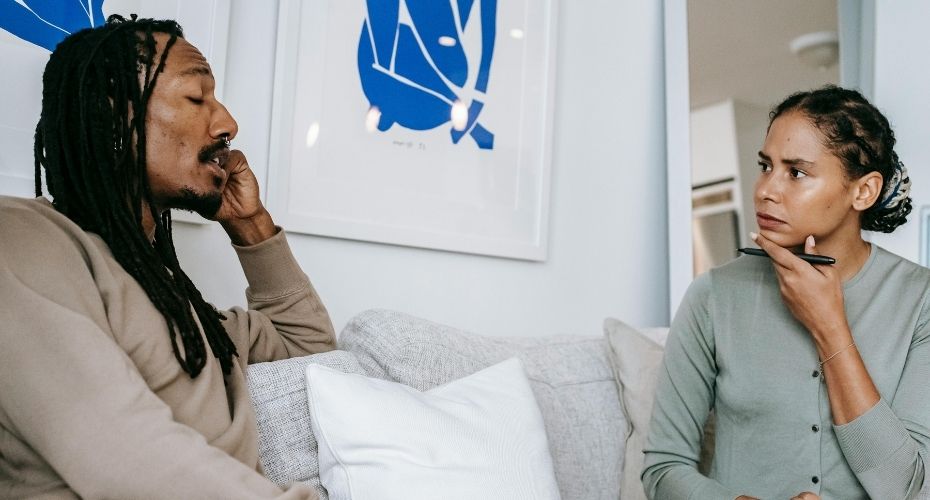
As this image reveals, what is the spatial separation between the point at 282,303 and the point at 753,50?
5.80 ft

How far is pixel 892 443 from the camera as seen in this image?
53.3 inches

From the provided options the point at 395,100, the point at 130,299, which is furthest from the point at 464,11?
the point at 130,299

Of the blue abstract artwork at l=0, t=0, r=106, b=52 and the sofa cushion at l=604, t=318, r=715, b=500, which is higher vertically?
the blue abstract artwork at l=0, t=0, r=106, b=52

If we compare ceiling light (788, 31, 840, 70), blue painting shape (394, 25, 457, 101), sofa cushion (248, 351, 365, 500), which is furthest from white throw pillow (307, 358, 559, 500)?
ceiling light (788, 31, 840, 70)

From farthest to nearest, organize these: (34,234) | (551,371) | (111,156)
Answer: (551,371) → (111,156) → (34,234)

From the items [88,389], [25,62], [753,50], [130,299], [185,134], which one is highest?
[753,50]

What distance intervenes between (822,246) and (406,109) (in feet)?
3.39

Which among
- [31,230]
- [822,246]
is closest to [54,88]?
[31,230]

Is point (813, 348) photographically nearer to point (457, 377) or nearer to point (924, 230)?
point (457, 377)

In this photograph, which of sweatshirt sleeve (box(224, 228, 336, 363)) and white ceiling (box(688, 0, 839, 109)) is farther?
white ceiling (box(688, 0, 839, 109))

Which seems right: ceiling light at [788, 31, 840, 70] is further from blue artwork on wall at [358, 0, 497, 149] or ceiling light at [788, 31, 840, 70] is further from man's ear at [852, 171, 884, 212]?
man's ear at [852, 171, 884, 212]

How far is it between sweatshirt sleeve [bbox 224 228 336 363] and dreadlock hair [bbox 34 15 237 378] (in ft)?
0.95

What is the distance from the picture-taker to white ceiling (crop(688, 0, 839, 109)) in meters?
2.54

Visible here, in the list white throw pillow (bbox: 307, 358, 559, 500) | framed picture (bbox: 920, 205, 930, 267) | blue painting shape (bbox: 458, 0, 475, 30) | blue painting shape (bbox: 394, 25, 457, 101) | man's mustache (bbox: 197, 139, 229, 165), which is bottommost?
white throw pillow (bbox: 307, 358, 559, 500)
